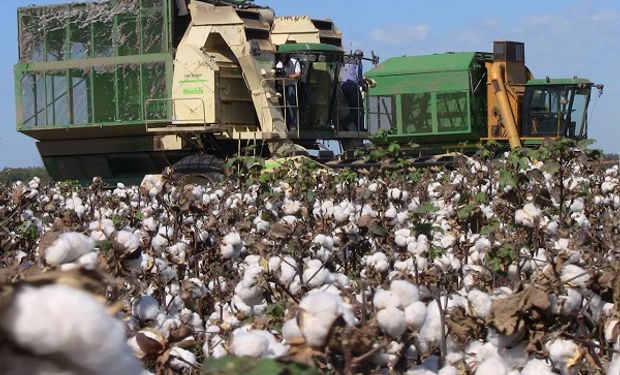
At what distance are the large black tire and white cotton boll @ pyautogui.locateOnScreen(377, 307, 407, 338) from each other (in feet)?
58.1

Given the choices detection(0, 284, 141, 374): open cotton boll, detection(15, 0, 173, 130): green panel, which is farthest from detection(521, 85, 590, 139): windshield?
detection(0, 284, 141, 374): open cotton boll

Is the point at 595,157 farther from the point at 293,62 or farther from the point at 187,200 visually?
the point at 293,62

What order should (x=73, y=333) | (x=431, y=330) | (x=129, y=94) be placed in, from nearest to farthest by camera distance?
(x=73, y=333), (x=431, y=330), (x=129, y=94)

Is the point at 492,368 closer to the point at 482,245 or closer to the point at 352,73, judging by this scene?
the point at 482,245

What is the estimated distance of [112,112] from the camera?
71.5 ft

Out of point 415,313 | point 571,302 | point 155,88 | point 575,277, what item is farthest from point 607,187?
point 155,88

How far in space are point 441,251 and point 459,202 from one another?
8.44ft

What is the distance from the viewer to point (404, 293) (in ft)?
6.27

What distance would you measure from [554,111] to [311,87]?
503 cm

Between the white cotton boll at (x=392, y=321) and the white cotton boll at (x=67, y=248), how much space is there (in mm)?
453

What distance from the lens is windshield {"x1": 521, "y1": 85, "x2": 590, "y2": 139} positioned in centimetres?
2405

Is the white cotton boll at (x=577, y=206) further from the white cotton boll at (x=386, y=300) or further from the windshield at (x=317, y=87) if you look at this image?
the windshield at (x=317, y=87)

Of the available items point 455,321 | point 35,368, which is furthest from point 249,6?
point 35,368

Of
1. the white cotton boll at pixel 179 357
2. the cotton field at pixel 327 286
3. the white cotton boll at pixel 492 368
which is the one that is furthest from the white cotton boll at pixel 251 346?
the white cotton boll at pixel 179 357
